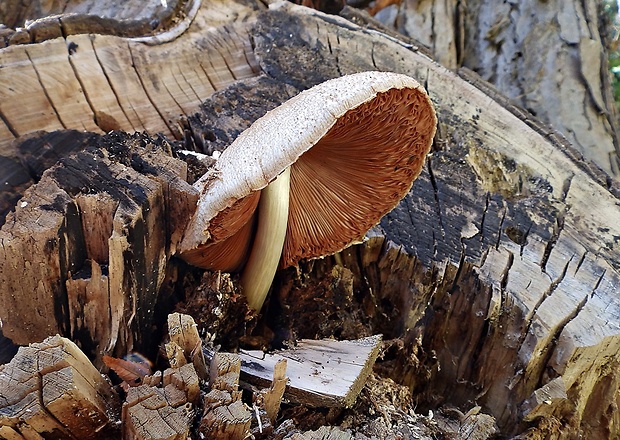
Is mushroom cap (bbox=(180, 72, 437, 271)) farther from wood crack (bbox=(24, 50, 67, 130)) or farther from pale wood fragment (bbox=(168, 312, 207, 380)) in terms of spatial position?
wood crack (bbox=(24, 50, 67, 130))

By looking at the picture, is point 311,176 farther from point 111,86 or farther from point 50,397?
point 50,397

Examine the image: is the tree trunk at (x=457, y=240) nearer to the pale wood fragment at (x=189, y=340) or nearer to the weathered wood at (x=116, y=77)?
the weathered wood at (x=116, y=77)

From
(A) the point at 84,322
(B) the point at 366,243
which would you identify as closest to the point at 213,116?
(B) the point at 366,243

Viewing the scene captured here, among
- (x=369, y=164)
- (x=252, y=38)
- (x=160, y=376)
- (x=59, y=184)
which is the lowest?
(x=160, y=376)

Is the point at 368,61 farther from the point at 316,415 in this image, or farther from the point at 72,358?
the point at 72,358

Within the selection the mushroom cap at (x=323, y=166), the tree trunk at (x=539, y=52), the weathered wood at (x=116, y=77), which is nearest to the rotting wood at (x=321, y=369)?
the mushroom cap at (x=323, y=166)

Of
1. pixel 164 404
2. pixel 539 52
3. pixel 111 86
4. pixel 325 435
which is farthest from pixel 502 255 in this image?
pixel 539 52

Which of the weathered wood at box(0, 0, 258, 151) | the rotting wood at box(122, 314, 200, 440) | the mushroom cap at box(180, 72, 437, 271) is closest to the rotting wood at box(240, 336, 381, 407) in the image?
the rotting wood at box(122, 314, 200, 440)
